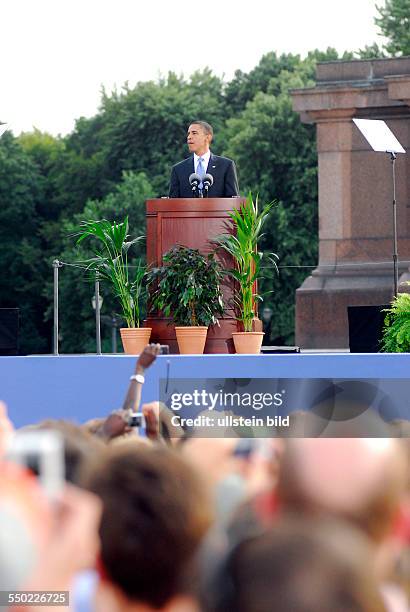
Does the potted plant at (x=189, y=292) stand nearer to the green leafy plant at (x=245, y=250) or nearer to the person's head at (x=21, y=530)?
the green leafy plant at (x=245, y=250)

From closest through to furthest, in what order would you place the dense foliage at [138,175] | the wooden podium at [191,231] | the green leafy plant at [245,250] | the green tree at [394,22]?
the green leafy plant at [245,250] < the wooden podium at [191,231] < the dense foliage at [138,175] < the green tree at [394,22]

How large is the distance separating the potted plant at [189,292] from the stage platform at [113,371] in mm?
2122

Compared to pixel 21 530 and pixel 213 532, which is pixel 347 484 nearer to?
pixel 213 532

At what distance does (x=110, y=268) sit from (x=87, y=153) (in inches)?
1600

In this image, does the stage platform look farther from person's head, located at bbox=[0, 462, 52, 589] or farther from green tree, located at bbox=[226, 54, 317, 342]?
green tree, located at bbox=[226, 54, 317, 342]

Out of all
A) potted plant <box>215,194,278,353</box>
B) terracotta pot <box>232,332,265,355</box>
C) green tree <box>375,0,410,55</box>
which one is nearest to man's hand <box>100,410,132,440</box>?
potted plant <box>215,194,278,353</box>

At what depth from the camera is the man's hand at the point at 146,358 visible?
9.65 ft

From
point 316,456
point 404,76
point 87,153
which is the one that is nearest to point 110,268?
point 316,456

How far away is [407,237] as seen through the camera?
19594 millimetres

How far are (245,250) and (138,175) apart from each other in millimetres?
35227

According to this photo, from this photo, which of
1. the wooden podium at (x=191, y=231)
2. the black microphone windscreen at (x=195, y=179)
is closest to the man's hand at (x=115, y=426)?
the wooden podium at (x=191, y=231)

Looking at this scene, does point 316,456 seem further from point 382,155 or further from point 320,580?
point 382,155

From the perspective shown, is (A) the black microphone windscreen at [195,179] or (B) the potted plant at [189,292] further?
(A) the black microphone windscreen at [195,179]

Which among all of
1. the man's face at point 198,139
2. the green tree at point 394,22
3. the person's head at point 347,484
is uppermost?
the green tree at point 394,22
